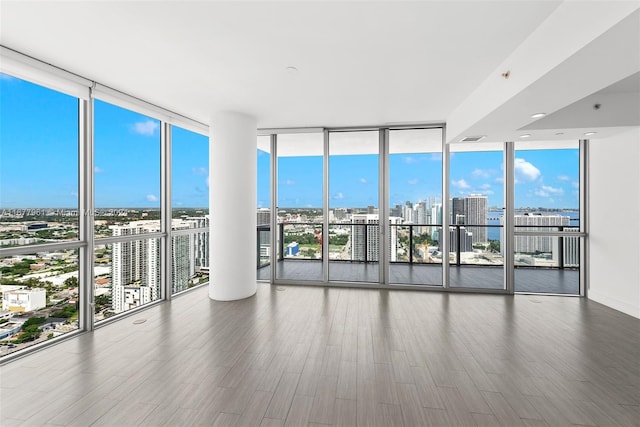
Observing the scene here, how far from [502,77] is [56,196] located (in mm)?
4780

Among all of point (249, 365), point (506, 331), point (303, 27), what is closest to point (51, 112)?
point (303, 27)

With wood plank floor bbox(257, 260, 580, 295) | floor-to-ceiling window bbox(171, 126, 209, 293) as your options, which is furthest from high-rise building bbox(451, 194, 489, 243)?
floor-to-ceiling window bbox(171, 126, 209, 293)

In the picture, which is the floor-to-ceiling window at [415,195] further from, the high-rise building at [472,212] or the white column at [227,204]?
the white column at [227,204]

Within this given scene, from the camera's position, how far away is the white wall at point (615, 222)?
3.70 m

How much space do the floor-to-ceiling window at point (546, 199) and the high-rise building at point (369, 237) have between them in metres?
1.99

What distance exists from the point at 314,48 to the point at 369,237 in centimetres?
345

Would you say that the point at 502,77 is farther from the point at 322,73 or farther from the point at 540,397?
the point at 540,397

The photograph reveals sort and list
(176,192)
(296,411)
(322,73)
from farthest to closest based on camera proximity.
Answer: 1. (176,192)
2. (322,73)
3. (296,411)

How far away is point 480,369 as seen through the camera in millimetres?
2369

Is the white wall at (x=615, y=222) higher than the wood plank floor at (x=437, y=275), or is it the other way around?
the white wall at (x=615, y=222)

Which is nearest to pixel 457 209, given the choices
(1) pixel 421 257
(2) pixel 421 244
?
(2) pixel 421 244

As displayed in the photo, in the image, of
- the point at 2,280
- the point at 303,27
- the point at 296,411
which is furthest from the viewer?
the point at 2,280

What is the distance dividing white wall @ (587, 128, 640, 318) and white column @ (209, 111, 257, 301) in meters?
5.41

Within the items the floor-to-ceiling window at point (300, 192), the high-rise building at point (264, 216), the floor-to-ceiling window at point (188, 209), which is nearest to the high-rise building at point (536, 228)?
the floor-to-ceiling window at point (300, 192)
